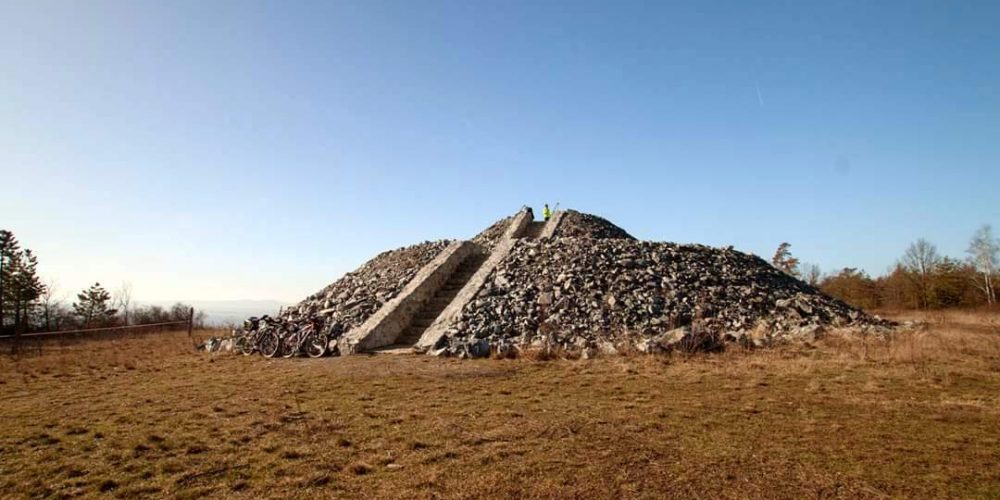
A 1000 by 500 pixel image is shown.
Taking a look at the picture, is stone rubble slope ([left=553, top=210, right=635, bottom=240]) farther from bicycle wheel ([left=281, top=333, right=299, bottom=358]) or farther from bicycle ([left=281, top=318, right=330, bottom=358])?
bicycle wheel ([left=281, top=333, right=299, bottom=358])

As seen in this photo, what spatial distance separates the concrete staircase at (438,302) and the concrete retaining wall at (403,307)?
0.15 meters

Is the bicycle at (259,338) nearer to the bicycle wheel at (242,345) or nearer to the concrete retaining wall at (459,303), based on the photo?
the bicycle wheel at (242,345)

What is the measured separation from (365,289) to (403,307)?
340 centimetres

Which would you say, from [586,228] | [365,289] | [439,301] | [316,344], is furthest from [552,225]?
[316,344]

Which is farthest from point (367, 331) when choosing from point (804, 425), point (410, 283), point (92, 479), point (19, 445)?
point (804, 425)

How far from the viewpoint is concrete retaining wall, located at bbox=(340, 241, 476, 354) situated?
14.6 metres

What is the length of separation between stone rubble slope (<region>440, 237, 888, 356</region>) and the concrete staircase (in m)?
1.92

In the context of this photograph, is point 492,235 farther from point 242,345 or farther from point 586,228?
point 242,345

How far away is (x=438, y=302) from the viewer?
58.5ft

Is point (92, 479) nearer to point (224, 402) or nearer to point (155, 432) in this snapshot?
point (155, 432)

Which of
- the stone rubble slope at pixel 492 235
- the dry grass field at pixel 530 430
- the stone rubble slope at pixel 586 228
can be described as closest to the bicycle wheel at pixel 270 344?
the dry grass field at pixel 530 430

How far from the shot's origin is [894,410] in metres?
6.91

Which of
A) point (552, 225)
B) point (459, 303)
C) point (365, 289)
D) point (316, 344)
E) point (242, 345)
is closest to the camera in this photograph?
point (316, 344)

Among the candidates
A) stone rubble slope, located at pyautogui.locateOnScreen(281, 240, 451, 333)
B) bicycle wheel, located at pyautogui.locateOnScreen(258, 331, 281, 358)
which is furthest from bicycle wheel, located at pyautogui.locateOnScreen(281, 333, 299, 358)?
stone rubble slope, located at pyautogui.locateOnScreen(281, 240, 451, 333)
